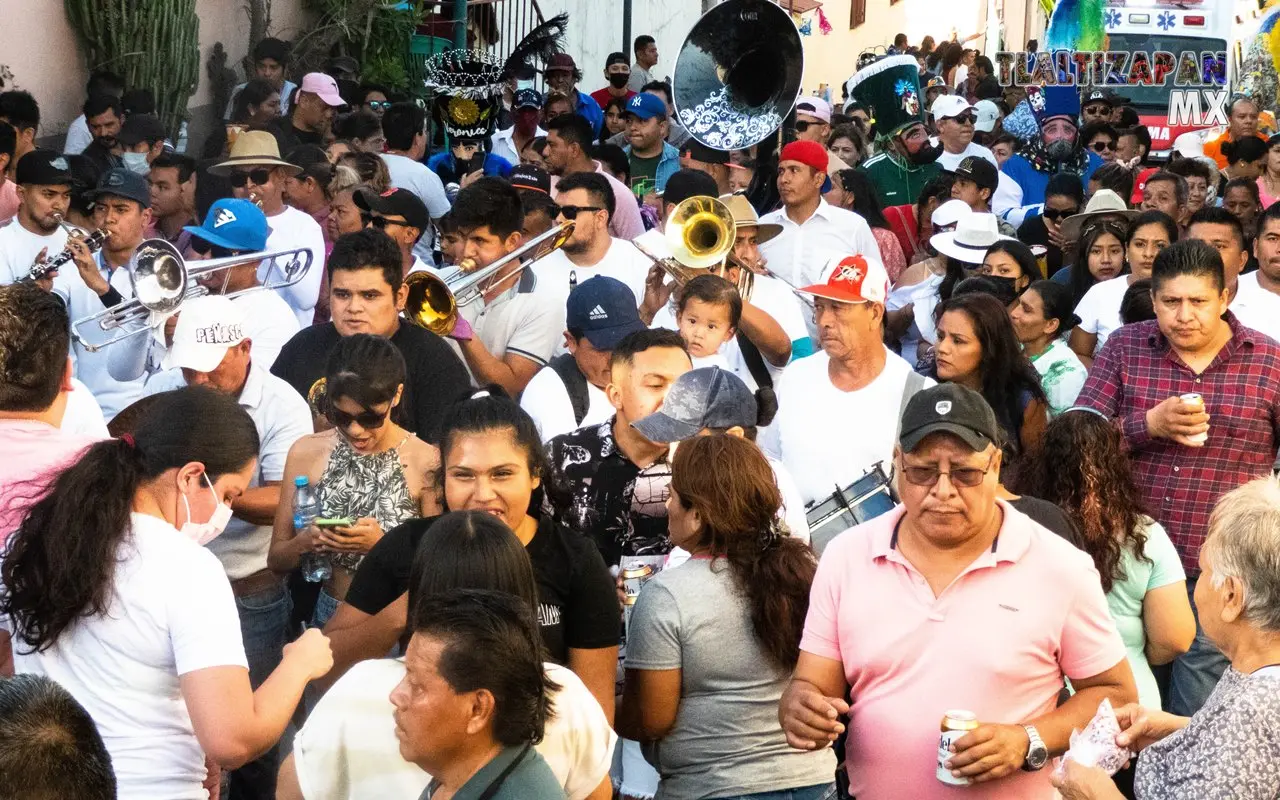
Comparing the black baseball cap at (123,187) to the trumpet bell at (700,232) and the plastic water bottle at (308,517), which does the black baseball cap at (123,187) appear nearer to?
the trumpet bell at (700,232)

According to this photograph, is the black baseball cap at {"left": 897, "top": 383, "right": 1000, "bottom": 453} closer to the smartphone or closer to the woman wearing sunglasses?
the woman wearing sunglasses

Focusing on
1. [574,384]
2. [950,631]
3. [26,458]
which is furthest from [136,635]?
[574,384]

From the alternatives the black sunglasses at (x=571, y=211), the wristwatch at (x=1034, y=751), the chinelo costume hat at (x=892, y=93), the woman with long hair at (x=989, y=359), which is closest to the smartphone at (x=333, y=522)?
the wristwatch at (x=1034, y=751)

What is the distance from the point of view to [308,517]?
4.80 meters

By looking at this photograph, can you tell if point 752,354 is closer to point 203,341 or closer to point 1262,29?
point 203,341

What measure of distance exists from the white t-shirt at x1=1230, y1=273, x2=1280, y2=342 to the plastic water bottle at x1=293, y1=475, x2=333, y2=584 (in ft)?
13.7

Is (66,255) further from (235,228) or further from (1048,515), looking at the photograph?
(1048,515)

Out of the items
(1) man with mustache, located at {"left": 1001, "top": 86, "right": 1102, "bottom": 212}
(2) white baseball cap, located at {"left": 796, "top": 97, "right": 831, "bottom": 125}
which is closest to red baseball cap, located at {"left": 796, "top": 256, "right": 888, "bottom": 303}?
(2) white baseball cap, located at {"left": 796, "top": 97, "right": 831, "bottom": 125}

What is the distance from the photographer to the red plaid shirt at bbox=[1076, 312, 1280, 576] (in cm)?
567

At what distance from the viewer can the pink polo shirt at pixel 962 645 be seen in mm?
3738

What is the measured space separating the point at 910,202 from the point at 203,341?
688cm

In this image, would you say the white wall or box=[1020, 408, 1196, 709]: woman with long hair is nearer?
box=[1020, 408, 1196, 709]: woman with long hair

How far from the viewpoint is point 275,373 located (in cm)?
608

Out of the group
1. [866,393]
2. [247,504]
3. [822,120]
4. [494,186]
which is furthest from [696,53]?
[247,504]
